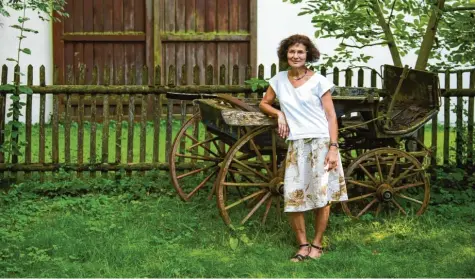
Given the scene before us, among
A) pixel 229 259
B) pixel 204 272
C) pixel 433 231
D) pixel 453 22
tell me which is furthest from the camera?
pixel 453 22

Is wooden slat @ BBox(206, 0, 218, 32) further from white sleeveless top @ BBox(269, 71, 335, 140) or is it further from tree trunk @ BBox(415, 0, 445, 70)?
white sleeveless top @ BBox(269, 71, 335, 140)

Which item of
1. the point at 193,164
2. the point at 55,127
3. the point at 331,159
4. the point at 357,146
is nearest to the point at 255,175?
the point at 331,159

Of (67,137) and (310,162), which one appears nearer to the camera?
(310,162)

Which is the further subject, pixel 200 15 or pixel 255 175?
pixel 200 15

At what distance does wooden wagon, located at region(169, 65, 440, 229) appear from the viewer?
581 cm

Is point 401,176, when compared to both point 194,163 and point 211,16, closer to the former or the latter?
point 194,163

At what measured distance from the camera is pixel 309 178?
5.39 m

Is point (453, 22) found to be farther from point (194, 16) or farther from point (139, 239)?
point (194, 16)

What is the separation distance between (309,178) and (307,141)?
0.86ft

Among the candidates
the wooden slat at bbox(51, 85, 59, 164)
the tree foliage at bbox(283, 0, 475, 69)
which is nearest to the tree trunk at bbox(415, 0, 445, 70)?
the tree foliage at bbox(283, 0, 475, 69)

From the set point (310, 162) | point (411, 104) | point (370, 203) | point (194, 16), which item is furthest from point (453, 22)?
point (194, 16)

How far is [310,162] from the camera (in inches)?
211

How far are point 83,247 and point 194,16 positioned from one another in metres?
7.91

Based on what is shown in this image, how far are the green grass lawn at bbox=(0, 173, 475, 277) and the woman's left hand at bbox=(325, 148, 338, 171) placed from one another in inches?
24.5
